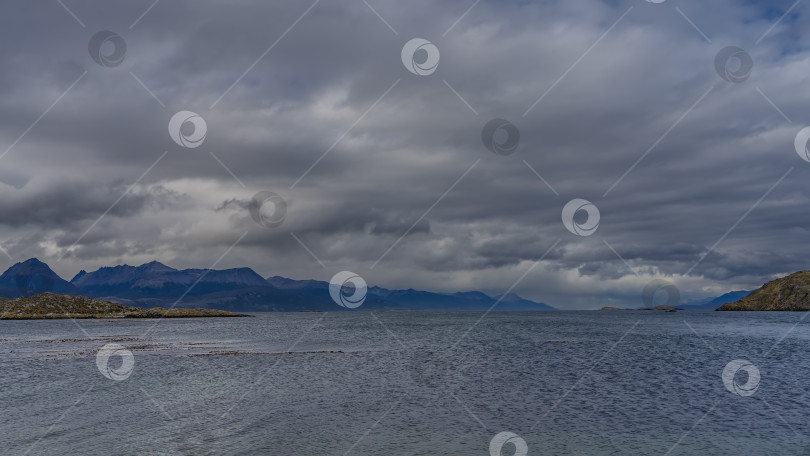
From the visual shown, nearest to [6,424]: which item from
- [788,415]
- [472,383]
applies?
[472,383]

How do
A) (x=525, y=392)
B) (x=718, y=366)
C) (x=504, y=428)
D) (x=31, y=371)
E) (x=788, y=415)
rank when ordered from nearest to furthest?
(x=504, y=428), (x=788, y=415), (x=525, y=392), (x=31, y=371), (x=718, y=366)

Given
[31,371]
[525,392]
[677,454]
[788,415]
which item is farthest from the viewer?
[31,371]

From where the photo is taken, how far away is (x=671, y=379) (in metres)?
51.7

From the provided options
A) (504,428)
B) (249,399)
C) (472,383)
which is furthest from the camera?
(472,383)

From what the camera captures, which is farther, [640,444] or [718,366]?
[718,366]

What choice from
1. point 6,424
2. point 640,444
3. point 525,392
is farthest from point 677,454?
point 6,424

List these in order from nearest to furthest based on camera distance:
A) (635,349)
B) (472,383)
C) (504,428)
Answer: (504,428) → (472,383) → (635,349)

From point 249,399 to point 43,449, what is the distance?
15848 mm

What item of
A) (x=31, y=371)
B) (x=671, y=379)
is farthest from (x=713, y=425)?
(x=31, y=371)

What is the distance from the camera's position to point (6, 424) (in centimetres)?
3200

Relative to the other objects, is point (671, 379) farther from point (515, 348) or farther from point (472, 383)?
point (515, 348)

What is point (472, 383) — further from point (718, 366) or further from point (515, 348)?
point (515, 348)

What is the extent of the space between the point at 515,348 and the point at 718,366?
3252 cm

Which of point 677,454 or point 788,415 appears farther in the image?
point 788,415
